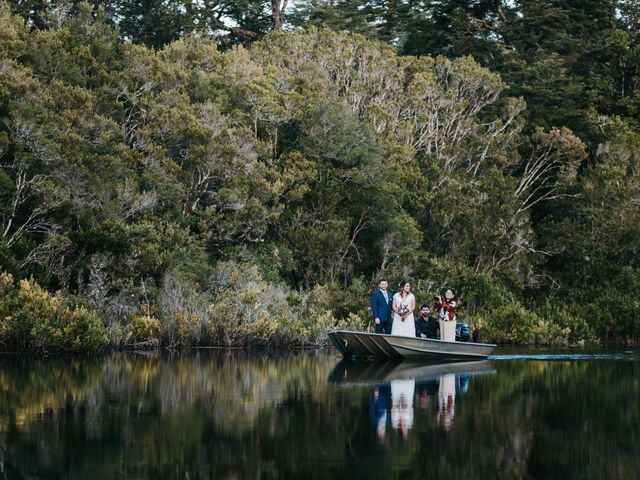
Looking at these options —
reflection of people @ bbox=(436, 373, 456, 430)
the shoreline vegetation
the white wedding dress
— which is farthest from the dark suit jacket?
reflection of people @ bbox=(436, 373, 456, 430)

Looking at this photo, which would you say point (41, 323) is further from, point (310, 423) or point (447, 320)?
point (310, 423)

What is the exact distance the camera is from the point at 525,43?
4944 centimetres

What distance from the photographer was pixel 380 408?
50.1ft

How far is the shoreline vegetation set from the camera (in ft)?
94.9

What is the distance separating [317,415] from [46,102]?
19.0 meters

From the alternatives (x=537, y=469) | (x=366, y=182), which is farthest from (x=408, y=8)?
(x=537, y=469)

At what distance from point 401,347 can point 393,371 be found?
2469mm

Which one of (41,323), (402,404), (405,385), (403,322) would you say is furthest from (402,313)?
(402,404)

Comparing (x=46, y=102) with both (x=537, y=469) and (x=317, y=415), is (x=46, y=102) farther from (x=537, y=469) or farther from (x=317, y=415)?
(x=537, y=469)

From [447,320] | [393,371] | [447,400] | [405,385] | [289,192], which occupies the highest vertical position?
[289,192]

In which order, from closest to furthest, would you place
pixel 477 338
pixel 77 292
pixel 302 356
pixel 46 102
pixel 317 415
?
1. pixel 317 415
2. pixel 302 356
3. pixel 77 292
4. pixel 46 102
5. pixel 477 338

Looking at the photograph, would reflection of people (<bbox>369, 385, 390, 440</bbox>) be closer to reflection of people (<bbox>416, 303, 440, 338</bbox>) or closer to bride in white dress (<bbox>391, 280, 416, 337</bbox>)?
bride in white dress (<bbox>391, 280, 416, 337</bbox>)

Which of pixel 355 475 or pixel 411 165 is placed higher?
pixel 411 165

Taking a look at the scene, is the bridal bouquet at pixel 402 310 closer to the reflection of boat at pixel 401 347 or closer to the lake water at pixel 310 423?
the reflection of boat at pixel 401 347
